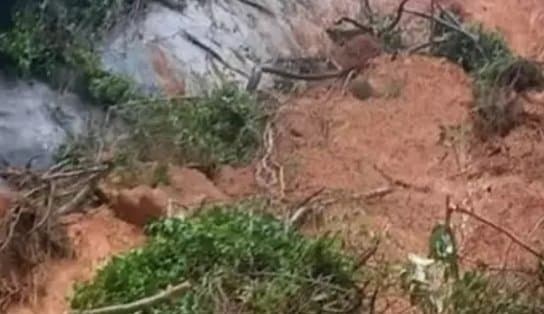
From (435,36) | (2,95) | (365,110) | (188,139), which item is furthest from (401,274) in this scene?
(435,36)

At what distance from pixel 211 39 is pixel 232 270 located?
388 centimetres

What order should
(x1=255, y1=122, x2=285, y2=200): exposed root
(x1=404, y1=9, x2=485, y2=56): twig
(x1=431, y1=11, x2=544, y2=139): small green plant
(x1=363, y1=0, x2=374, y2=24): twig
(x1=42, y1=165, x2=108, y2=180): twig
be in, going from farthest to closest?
(x1=363, y1=0, x2=374, y2=24): twig, (x1=404, y1=9, x2=485, y2=56): twig, (x1=431, y1=11, x2=544, y2=139): small green plant, (x1=255, y1=122, x2=285, y2=200): exposed root, (x1=42, y1=165, x2=108, y2=180): twig

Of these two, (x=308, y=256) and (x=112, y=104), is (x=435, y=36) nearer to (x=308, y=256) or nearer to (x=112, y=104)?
(x=112, y=104)

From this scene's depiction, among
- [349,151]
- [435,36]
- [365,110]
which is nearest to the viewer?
[349,151]

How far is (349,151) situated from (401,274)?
244cm

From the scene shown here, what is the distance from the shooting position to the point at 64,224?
22.0 feet

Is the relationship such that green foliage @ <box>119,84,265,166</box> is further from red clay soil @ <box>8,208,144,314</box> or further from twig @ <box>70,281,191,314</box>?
twig @ <box>70,281,191,314</box>

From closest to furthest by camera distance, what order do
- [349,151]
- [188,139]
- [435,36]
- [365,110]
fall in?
[188,139], [349,151], [365,110], [435,36]

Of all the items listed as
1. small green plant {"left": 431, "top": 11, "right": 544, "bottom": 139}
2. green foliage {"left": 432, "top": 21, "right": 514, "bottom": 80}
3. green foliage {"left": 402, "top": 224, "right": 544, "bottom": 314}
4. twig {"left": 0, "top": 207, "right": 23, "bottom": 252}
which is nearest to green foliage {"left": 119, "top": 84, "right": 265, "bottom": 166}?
twig {"left": 0, "top": 207, "right": 23, "bottom": 252}

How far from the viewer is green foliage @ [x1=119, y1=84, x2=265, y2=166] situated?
7.52 m

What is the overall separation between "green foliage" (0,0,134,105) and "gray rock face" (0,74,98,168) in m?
0.10

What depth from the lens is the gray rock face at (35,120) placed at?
7.87m

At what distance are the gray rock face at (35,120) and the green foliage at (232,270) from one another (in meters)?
1.94

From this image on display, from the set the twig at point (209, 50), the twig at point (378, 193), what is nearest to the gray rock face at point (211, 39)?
the twig at point (209, 50)
